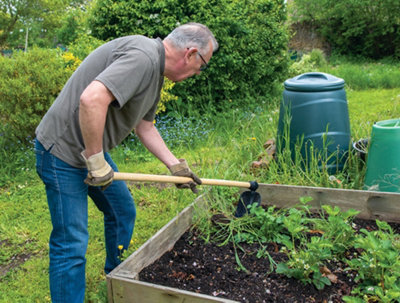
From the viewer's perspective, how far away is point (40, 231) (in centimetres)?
332

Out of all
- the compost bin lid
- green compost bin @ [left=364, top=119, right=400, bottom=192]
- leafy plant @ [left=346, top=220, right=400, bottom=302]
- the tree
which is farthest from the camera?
the tree

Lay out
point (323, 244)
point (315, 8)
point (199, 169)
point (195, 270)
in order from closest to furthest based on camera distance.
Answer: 1. point (323, 244)
2. point (195, 270)
3. point (199, 169)
4. point (315, 8)

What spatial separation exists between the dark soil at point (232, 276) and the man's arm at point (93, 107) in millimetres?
1000

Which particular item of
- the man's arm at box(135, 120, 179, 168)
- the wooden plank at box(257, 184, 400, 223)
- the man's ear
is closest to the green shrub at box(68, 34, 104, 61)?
the man's arm at box(135, 120, 179, 168)

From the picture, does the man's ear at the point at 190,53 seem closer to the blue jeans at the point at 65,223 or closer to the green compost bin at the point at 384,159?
the blue jeans at the point at 65,223

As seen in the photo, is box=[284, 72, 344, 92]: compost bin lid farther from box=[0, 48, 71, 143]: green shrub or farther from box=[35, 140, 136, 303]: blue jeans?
box=[0, 48, 71, 143]: green shrub

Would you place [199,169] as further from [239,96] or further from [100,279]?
[239,96]

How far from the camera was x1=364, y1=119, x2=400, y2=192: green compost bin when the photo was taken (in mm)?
3098

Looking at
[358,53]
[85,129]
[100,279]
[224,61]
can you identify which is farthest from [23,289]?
[358,53]

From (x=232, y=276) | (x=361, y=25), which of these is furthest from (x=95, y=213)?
(x=361, y=25)

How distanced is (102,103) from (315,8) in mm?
20969

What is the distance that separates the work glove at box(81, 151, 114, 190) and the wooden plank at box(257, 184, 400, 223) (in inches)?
62.4

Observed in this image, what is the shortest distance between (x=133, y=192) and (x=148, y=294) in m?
2.00

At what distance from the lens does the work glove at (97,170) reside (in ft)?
6.03
